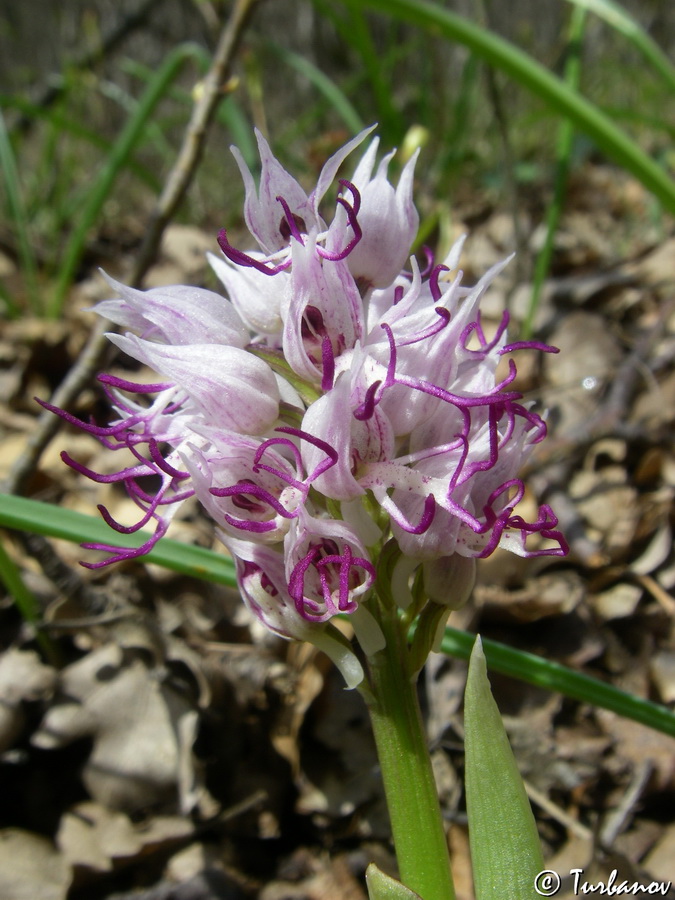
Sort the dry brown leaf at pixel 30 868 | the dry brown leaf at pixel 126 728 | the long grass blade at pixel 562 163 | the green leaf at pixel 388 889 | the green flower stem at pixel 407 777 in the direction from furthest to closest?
the long grass blade at pixel 562 163, the dry brown leaf at pixel 126 728, the dry brown leaf at pixel 30 868, the green flower stem at pixel 407 777, the green leaf at pixel 388 889

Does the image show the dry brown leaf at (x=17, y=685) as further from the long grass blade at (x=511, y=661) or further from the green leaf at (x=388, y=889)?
the green leaf at (x=388, y=889)

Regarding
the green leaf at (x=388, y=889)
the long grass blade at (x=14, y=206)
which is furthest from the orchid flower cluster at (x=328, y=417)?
the long grass blade at (x=14, y=206)

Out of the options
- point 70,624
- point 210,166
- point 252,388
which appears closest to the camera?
point 252,388

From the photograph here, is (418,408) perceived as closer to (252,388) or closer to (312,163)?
(252,388)

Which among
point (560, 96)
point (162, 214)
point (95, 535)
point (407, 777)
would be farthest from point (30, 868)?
point (560, 96)

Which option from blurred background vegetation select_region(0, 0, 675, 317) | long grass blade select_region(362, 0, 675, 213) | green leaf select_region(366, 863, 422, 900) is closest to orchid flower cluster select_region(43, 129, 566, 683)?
green leaf select_region(366, 863, 422, 900)

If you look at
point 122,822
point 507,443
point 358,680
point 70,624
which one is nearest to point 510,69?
point 507,443

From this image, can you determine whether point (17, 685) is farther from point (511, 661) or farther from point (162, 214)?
point (162, 214)
